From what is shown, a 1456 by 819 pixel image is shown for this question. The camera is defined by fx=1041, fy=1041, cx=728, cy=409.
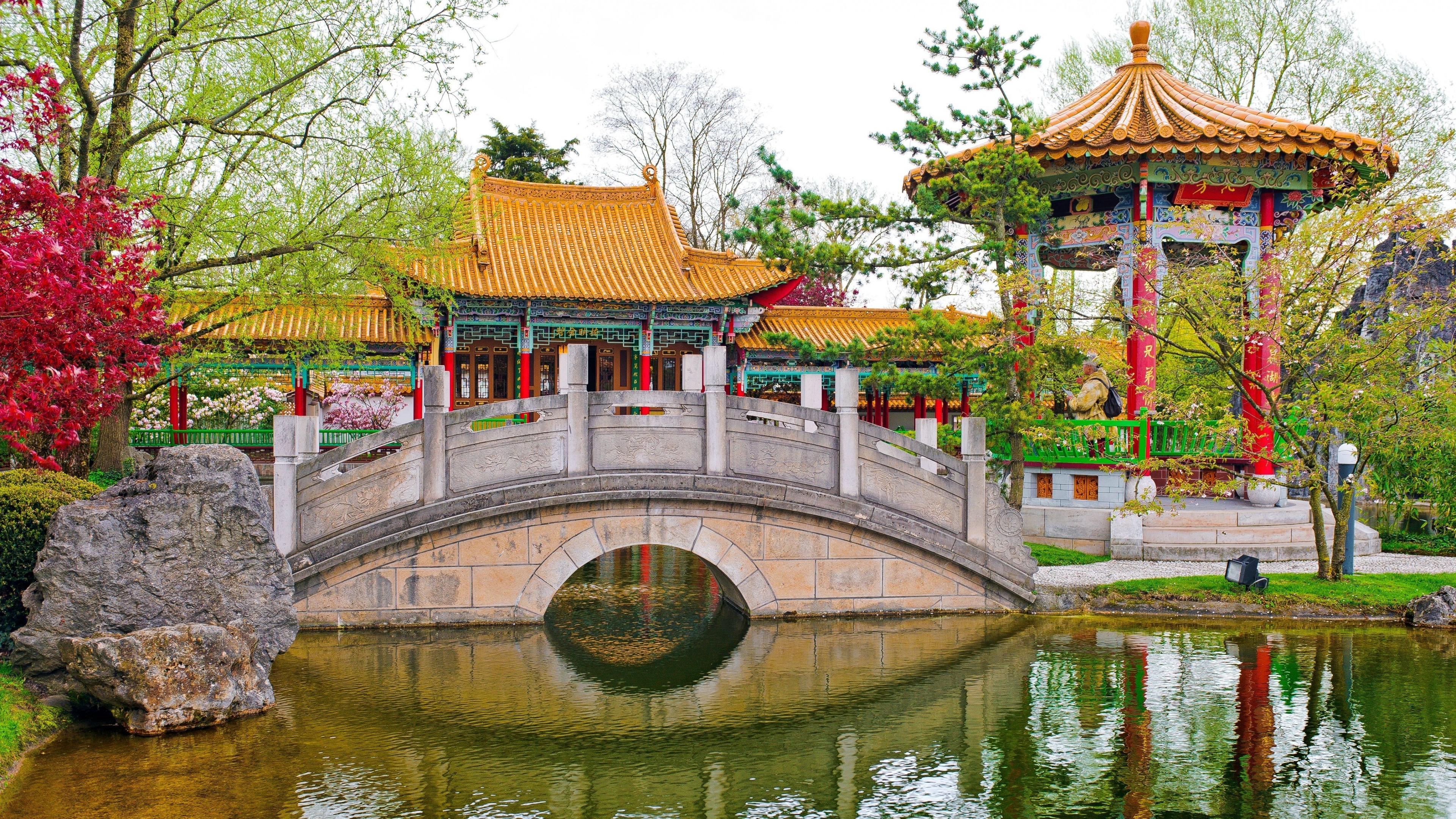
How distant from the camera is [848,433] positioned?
29.5 ft

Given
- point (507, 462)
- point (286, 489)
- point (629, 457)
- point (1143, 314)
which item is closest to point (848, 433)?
point (629, 457)

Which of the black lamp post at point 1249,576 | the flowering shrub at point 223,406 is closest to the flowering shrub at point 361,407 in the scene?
the flowering shrub at point 223,406

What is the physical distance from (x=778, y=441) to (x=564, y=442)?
1.84m

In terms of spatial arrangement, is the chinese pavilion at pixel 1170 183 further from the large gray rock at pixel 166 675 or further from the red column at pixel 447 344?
the large gray rock at pixel 166 675

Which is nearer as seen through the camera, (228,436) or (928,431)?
(928,431)

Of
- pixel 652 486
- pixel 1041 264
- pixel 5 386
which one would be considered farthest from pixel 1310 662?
pixel 5 386

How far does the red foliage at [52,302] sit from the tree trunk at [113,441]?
536 centimetres

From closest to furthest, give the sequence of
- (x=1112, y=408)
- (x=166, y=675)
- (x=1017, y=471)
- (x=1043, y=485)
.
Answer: (x=166, y=675) → (x=1017, y=471) → (x=1043, y=485) → (x=1112, y=408)

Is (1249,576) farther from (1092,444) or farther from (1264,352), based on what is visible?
(1264,352)

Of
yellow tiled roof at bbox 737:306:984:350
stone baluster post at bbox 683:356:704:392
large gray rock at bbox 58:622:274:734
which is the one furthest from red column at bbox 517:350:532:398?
large gray rock at bbox 58:622:274:734

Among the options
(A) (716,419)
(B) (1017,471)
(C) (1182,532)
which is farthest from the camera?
(B) (1017,471)

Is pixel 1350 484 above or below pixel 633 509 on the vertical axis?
above

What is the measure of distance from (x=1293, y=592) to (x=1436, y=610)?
107cm

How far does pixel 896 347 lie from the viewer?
11016 mm
